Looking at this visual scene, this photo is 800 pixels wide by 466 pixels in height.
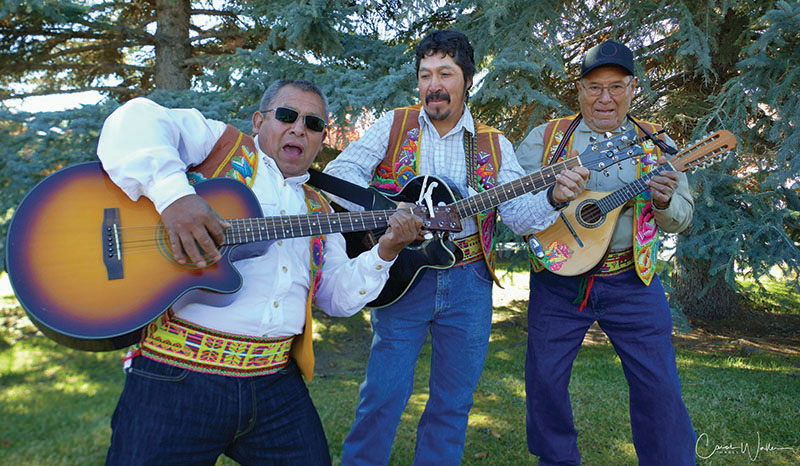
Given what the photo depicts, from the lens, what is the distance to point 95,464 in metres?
3.95

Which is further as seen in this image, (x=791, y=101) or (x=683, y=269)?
(x=683, y=269)

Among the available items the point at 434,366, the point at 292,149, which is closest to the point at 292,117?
the point at 292,149

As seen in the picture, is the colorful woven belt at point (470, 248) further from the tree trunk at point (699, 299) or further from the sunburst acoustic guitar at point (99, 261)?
the tree trunk at point (699, 299)

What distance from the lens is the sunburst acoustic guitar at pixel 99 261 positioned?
1611mm

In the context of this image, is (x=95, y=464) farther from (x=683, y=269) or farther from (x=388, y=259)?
(x=683, y=269)

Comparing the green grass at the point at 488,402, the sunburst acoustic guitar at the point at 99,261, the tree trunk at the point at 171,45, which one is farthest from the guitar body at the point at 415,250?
the tree trunk at the point at 171,45

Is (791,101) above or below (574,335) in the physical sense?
above

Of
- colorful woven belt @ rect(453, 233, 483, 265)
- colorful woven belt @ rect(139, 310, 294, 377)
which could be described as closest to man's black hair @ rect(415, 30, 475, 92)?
colorful woven belt @ rect(453, 233, 483, 265)

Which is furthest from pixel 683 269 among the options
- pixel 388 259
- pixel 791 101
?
pixel 388 259

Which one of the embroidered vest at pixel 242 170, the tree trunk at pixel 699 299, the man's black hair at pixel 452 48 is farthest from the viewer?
the tree trunk at pixel 699 299

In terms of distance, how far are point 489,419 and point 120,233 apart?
3.93 metres

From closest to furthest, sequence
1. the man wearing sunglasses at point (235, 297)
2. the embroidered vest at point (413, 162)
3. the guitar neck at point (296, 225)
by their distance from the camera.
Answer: the man wearing sunglasses at point (235, 297)
the guitar neck at point (296, 225)
the embroidered vest at point (413, 162)

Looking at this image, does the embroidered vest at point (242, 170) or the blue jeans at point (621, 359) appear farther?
the blue jeans at point (621, 359)

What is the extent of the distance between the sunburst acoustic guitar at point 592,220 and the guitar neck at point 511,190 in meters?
0.32
